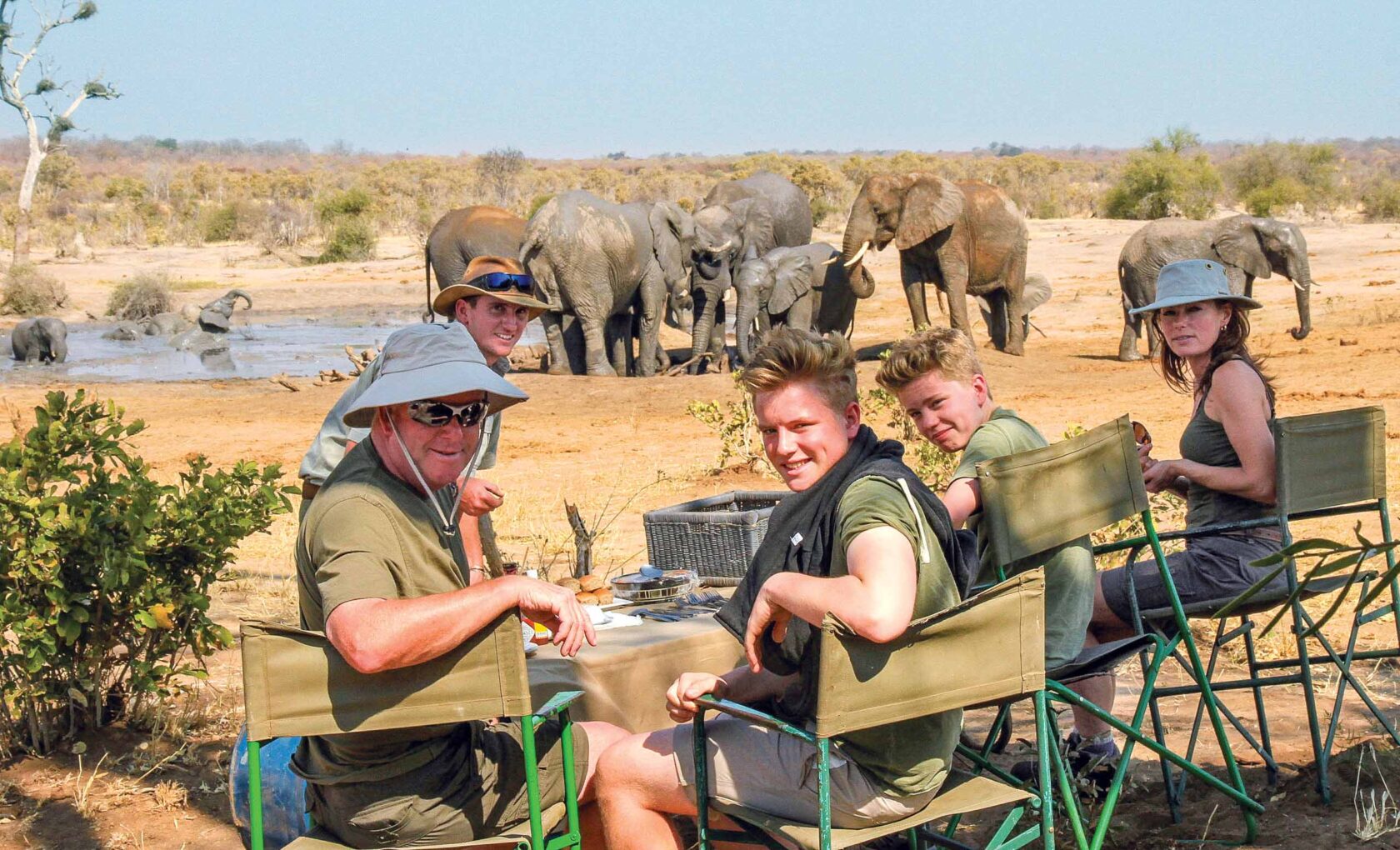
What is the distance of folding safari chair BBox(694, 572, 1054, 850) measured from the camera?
287 cm

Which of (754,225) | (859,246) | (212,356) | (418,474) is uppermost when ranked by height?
(754,225)

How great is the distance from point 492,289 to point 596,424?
376 inches

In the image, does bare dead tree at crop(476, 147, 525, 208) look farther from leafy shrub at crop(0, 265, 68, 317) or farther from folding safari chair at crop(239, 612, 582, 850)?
folding safari chair at crop(239, 612, 582, 850)

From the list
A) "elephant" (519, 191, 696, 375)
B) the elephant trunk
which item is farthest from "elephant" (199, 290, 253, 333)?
the elephant trunk

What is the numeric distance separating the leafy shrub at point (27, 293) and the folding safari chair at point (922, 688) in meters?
26.4

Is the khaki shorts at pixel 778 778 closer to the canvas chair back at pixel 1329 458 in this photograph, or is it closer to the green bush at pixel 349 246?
the canvas chair back at pixel 1329 458

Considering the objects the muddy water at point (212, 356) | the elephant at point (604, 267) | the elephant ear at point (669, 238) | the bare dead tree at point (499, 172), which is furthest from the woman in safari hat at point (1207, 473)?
the bare dead tree at point (499, 172)

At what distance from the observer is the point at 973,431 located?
405cm

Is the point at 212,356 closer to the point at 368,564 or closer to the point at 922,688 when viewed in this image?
the point at 368,564

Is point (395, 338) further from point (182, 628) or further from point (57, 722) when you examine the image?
point (57, 722)

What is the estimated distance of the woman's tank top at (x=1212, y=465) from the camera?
4457mm

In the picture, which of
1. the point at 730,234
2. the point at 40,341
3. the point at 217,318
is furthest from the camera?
the point at 217,318

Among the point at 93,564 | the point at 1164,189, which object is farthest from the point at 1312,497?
the point at 1164,189

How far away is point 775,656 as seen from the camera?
3232mm
